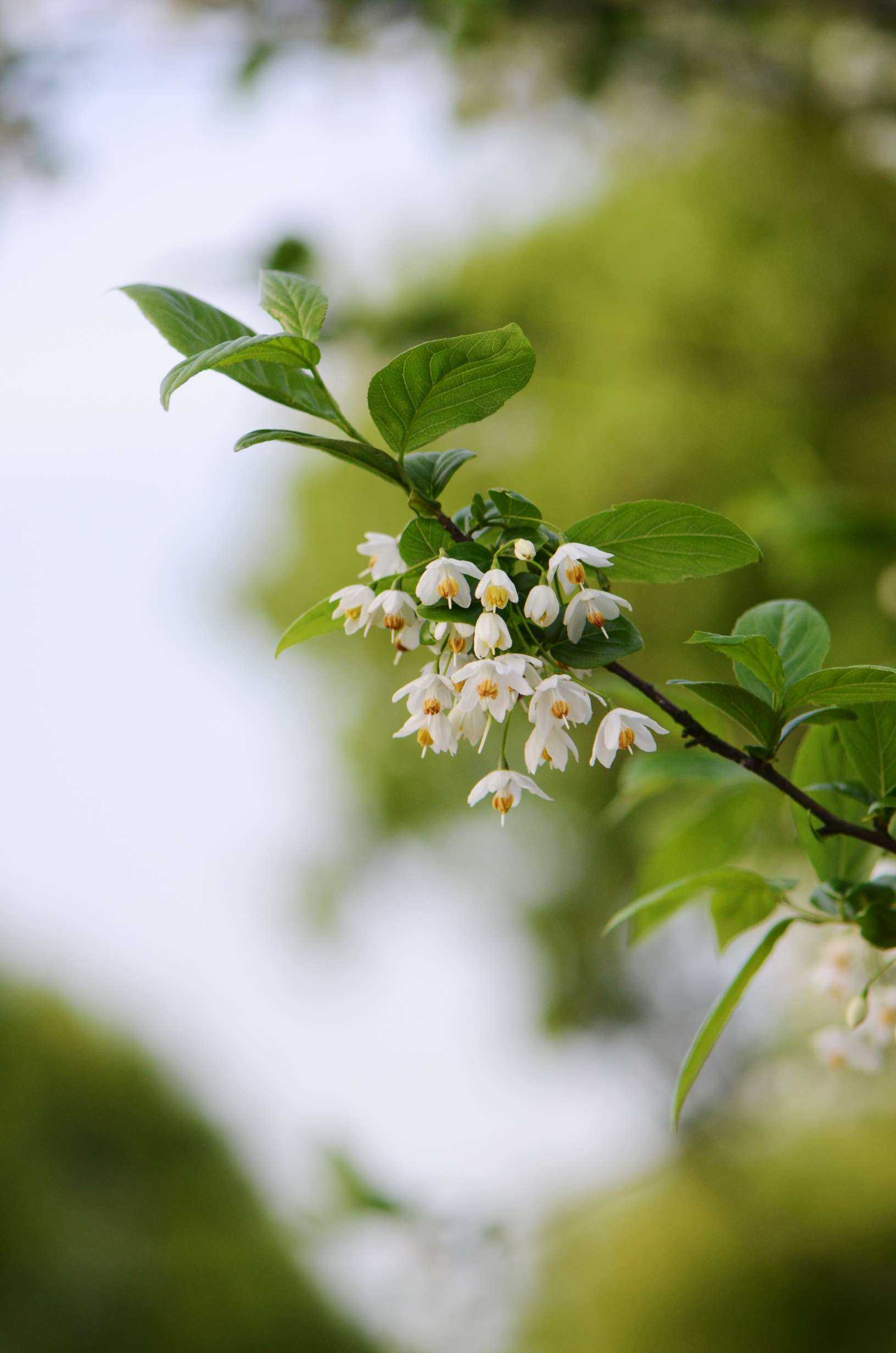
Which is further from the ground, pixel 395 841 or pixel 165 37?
pixel 395 841

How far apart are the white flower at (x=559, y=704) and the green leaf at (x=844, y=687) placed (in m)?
0.08

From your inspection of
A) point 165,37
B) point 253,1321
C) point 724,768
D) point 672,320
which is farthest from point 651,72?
point 253,1321

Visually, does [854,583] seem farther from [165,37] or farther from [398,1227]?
[165,37]

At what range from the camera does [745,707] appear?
1.19 feet

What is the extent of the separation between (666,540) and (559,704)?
0.23 feet

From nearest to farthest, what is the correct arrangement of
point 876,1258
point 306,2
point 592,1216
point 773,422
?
1. point 306,2
2. point 876,1258
3. point 773,422
4. point 592,1216

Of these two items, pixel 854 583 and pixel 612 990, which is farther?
pixel 612 990

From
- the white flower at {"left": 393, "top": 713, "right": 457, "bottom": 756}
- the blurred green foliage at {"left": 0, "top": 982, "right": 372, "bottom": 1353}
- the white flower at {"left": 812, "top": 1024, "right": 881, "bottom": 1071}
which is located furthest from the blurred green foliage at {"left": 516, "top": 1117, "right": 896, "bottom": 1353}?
the white flower at {"left": 393, "top": 713, "right": 457, "bottom": 756}

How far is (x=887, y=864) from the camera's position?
2.01 feet

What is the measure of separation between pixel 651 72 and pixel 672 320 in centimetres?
134

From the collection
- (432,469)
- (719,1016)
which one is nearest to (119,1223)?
(719,1016)

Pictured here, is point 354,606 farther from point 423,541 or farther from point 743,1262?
point 743,1262

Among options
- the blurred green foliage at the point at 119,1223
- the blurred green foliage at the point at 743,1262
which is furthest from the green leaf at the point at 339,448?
the blurred green foliage at the point at 743,1262

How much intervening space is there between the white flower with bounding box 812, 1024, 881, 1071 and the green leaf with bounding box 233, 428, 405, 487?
17.5 inches
